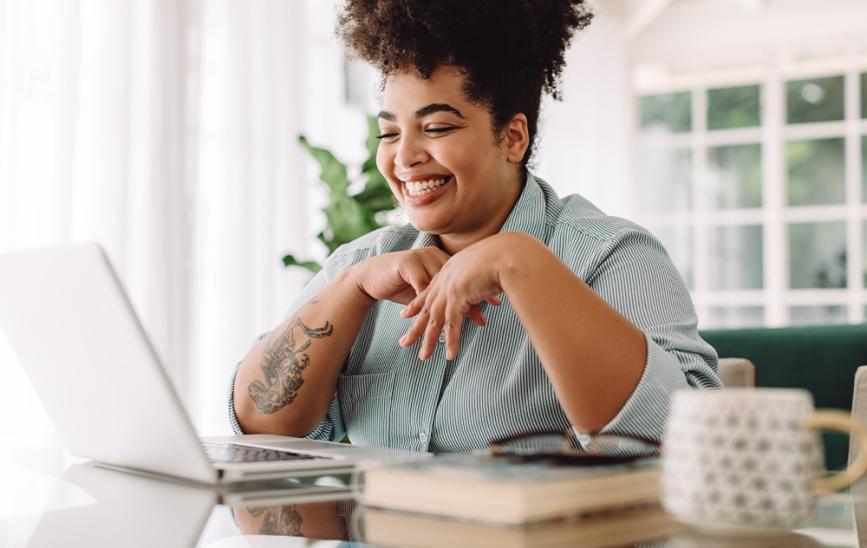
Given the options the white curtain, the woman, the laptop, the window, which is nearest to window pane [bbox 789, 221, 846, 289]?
the window

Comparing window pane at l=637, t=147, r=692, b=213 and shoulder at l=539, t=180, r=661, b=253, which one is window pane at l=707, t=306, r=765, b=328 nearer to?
window pane at l=637, t=147, r=692, b=213

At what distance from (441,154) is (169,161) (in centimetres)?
163

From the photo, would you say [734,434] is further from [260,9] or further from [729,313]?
[729,313]

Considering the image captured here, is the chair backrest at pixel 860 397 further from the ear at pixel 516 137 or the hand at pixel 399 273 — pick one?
the hand at pixel 399 273

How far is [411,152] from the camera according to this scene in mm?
1481

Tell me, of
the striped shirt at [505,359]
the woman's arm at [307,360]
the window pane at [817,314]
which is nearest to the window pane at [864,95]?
the window pane at [817,314]

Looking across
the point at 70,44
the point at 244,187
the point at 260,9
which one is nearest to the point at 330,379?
the point at 70,44

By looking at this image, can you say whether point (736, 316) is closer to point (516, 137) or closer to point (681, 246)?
point (681, 246)

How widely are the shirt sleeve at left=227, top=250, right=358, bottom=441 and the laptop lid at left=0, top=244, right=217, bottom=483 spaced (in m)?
0.32

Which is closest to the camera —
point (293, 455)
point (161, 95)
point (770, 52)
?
point (293, 455)

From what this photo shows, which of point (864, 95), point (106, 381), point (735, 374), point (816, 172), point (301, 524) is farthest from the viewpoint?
point (816, 172)

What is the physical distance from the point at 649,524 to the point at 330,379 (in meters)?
0.84

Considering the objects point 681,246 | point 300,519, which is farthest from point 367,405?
point 681,246

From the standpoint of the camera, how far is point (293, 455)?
3.58ft
